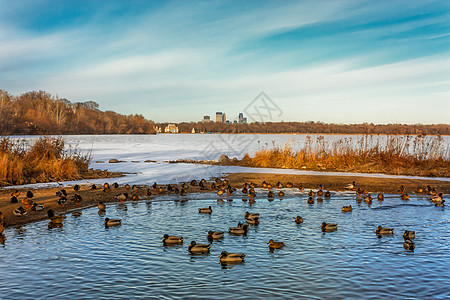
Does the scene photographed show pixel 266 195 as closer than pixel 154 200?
No

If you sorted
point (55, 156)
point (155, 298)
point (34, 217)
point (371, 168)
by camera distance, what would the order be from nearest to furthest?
point (155, 298) < point (34, 217) < point (55, 156) < point (371, 168)

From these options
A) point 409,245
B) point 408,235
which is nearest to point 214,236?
point 409,245

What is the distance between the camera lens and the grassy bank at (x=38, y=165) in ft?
63.0

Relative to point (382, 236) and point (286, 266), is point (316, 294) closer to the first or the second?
point (286, 266)

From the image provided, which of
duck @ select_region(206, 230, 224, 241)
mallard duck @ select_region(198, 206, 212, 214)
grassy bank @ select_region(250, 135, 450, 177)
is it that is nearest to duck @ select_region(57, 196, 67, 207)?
mallard duck @ select_region(198, 206, 212, 214)

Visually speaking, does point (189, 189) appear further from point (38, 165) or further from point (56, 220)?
point (38, 165)

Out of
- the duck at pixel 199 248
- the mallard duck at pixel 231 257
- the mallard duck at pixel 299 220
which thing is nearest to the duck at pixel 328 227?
the mallard duck at pixel 299 220

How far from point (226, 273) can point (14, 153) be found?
17.5 metres

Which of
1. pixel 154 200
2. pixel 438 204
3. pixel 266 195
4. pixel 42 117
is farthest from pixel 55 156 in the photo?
pixel 42 117

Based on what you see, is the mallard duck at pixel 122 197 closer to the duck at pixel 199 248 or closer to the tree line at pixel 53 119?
the duck at pixel 199 248

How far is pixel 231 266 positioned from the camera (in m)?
8.48

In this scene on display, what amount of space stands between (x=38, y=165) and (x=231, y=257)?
1681 cm

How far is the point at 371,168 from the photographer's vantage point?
1031 inches

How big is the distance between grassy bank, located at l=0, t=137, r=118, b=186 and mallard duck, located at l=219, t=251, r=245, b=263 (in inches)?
583
